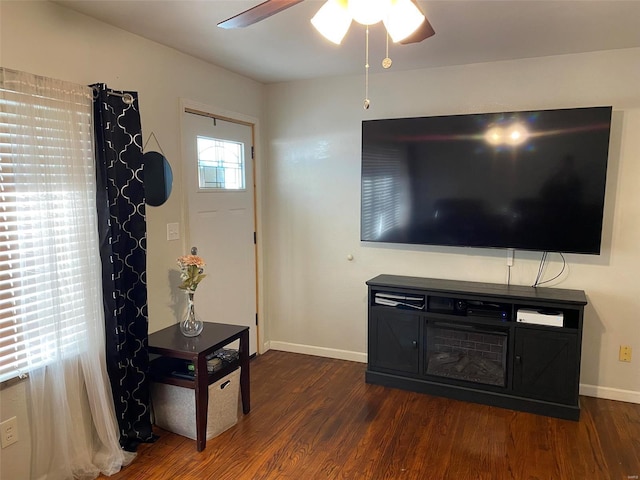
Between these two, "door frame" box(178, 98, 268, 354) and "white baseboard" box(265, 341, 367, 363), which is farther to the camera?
"white baseboard" box(265, 341, 367, 363)

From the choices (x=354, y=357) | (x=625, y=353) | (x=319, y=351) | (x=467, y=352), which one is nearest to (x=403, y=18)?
(x=467, y=352)

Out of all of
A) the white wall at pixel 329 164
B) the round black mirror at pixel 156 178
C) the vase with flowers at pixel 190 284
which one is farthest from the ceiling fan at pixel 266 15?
the vase with flowers at pixel 190 284

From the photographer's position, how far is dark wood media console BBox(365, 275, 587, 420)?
291 cm

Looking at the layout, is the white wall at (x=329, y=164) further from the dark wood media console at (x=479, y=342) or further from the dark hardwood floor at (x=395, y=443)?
the dark hardwood floor at (x=395, y=443)

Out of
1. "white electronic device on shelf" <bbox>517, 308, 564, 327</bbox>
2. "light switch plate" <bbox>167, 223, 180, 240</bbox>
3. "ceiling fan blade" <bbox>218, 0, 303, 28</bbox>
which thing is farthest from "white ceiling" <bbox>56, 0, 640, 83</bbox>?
"white electronic device on shelf" <bbox>517, 308, 564, 327</bbox>

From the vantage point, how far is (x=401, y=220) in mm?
3479

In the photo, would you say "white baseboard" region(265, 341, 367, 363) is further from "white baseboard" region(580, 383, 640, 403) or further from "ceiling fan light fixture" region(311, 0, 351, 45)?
"ceiling fan light fixture" region(311, 0, 351, 45)

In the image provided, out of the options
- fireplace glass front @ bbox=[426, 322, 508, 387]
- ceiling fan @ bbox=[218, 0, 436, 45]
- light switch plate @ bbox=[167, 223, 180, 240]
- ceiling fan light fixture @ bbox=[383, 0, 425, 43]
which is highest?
ceiling fan @ bbox=[218, 0, 436, 45]

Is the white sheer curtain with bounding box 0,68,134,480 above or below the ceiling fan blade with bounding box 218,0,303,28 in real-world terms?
below

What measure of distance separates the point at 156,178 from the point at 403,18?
193cm

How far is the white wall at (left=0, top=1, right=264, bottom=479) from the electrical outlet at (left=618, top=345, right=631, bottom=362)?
3.16 m

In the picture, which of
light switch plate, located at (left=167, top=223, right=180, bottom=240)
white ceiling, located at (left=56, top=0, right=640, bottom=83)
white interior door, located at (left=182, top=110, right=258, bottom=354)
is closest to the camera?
white ceiling, located at (left=56, top=0, right=640, bottom=83)

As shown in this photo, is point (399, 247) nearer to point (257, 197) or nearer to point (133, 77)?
point (257, 197)

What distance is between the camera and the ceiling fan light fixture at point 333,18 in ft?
5.24
